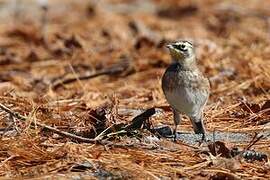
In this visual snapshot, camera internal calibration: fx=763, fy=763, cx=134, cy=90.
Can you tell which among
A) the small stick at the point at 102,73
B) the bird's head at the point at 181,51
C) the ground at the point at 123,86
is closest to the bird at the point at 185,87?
the bird's head at the point at 181,51

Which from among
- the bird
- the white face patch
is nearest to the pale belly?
the bird

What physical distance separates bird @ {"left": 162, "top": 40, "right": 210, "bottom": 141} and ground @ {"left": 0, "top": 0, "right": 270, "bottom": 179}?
13 centimetres

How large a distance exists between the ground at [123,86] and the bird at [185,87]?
0.13 metres

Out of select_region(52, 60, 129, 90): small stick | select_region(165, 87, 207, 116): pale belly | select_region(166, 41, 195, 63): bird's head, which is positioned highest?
select_region(166, 41, 195, 63): bird's head

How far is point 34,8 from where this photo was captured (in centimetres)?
1059

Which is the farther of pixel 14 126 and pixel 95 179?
pixel 14 126

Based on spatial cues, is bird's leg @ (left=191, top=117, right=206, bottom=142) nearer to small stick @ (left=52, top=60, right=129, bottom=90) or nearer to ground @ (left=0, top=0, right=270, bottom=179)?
ground @ (left=0, top=0, right=270, bottom=179)

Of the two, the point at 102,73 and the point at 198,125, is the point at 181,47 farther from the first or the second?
the point at 102,73

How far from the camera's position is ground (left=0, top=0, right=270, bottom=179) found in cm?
385

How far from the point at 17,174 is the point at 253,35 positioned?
5.31 metres

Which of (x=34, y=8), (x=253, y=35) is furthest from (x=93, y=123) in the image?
(x=34, y=8)

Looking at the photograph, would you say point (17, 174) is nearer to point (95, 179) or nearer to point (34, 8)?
point (95, 179)

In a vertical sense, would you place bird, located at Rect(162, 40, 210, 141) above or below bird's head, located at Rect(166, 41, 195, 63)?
below

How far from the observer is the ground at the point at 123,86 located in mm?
3846
